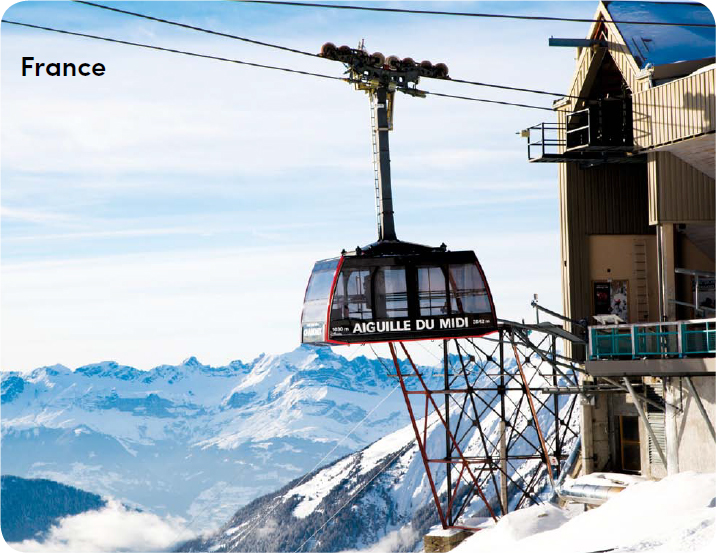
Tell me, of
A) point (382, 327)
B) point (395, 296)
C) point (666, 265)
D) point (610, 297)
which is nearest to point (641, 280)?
point (610, 297)

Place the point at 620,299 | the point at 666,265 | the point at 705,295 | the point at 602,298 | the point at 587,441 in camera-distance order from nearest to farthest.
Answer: the point at 666,265, the point at 705,295, the point at 587,441, the point at 620,299, the point at 602,298

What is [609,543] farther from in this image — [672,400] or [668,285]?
[668,285]

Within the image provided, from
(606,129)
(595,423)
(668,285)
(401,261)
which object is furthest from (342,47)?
(595,423)

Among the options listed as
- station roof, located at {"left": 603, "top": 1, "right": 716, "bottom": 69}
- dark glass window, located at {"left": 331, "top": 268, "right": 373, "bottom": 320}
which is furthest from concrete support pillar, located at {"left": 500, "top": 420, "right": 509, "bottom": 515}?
station roof, located at {"left": 603, "top": 1, "right": 716, "bottom": 69}

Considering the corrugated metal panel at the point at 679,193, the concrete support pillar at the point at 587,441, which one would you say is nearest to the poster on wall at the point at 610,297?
the concrete support pillar at the point at 587,441

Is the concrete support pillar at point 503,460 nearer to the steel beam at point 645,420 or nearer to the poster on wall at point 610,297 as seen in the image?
the poster on wall at point 610,297

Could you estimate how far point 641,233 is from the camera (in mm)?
38594

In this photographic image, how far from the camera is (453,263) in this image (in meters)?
31.2

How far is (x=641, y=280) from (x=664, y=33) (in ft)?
26.7

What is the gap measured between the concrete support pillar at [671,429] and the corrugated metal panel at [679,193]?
4866 millimetres

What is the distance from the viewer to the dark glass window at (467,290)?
3116 centimetres

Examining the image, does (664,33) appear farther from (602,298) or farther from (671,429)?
(671,429)

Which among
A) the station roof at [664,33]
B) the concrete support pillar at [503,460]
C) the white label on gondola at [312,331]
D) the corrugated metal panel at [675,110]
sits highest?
the station roof at [664,33]

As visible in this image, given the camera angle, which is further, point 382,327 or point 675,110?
point 675,110
